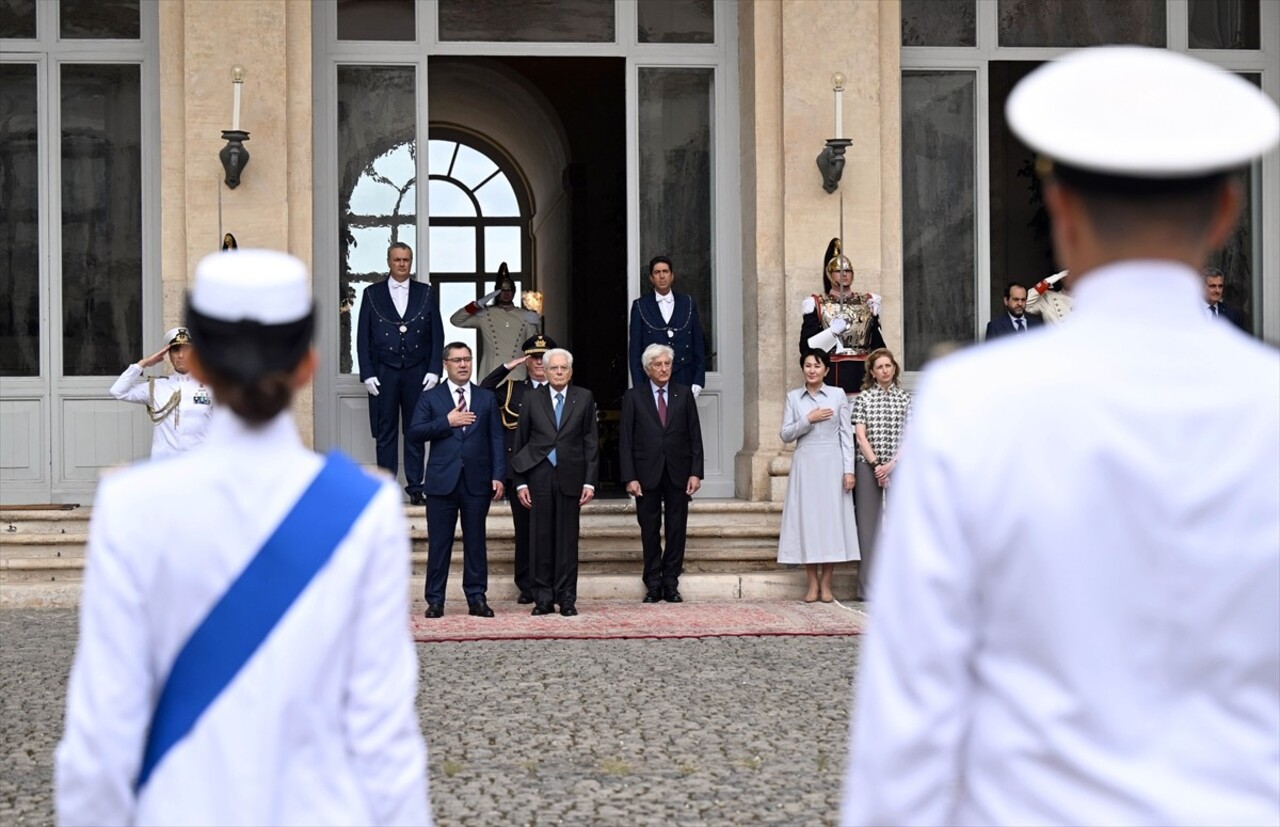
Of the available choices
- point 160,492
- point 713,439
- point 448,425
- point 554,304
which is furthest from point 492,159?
point 160,492

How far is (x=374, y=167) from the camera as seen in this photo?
50.1ft

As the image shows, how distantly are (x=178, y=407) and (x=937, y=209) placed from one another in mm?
6427

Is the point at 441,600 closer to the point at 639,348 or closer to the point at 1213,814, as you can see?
the point at 639,348

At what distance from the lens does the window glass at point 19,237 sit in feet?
48.9

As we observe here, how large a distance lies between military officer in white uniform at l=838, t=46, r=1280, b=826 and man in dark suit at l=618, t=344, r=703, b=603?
1077cm

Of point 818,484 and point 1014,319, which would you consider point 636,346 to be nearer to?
point 818,484

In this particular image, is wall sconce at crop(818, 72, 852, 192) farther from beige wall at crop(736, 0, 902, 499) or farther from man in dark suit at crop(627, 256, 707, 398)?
man in dark suit at crop(627, 256, 707, 398)

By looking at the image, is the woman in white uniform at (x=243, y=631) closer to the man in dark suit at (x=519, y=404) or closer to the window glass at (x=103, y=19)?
the man in dark suit at (x=519, y=404)

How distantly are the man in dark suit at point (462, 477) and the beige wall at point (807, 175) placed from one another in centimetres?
287

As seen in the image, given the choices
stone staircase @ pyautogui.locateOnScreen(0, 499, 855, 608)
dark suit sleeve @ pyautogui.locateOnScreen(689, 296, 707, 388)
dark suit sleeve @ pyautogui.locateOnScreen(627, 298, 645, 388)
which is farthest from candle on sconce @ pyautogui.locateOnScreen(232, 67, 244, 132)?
dark suit sleeve @ pyautogui.locateOnScreen(689, 296, 707, 388)

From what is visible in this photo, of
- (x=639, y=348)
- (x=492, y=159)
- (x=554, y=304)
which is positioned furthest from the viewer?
(x=492, y=159)

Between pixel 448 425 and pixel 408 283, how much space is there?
240 centimetres

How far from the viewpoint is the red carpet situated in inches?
431

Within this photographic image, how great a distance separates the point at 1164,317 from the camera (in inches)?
85.4
